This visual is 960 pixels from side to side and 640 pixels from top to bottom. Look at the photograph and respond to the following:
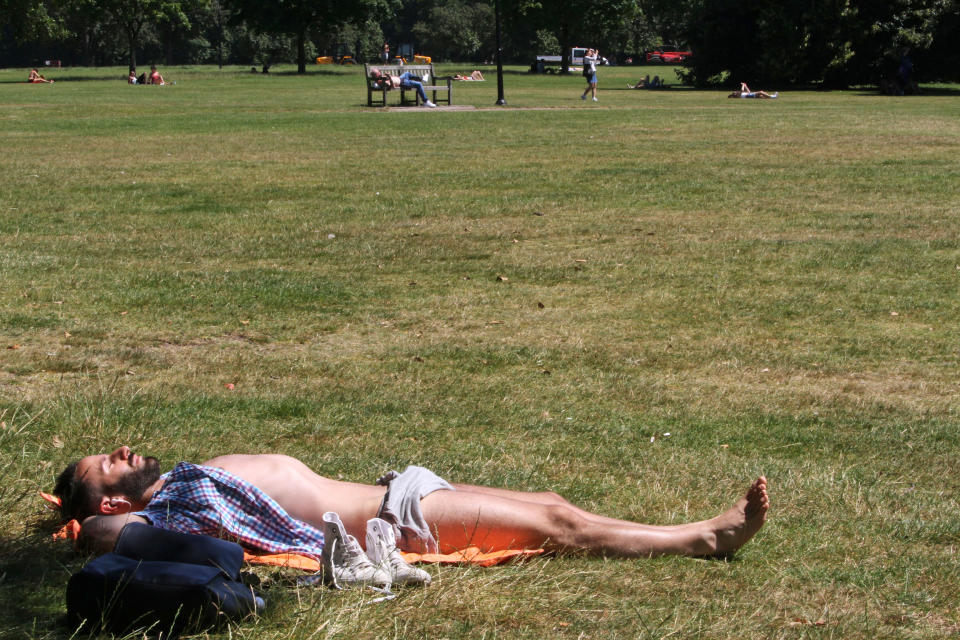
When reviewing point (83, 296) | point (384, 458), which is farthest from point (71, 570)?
point (83, 296)

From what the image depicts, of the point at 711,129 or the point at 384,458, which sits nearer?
the point at 384,458

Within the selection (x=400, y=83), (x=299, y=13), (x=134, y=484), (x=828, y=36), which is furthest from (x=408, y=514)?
(x=299, y=13)

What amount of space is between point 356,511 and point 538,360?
300 centimetres

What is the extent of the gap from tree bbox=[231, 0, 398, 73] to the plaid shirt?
6161cm

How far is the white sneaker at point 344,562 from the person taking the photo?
3.44 meters

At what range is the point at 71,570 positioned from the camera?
359 cm

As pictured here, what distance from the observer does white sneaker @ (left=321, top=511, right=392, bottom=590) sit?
344 centimetres

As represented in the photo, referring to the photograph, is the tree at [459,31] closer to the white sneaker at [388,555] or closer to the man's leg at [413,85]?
the man's leg at [413,85]

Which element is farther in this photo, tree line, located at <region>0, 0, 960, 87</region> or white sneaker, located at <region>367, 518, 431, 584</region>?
tree line, located at <region>0, 0, 960, 87</region>

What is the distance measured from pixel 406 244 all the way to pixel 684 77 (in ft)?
135

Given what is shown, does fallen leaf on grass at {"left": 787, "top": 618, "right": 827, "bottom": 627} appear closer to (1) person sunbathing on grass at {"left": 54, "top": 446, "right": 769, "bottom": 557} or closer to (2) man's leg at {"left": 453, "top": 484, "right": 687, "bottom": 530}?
(1) person sunbathing on grass at {"left": 54, "top": 446, "right": 769, "bottom": 557}

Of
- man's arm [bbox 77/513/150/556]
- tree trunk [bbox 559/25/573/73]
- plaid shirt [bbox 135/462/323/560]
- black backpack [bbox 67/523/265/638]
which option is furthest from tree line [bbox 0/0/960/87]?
black backpack [bbox 67/523/265/638]

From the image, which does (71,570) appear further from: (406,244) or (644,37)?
(644,37)

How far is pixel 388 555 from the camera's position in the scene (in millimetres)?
3555
